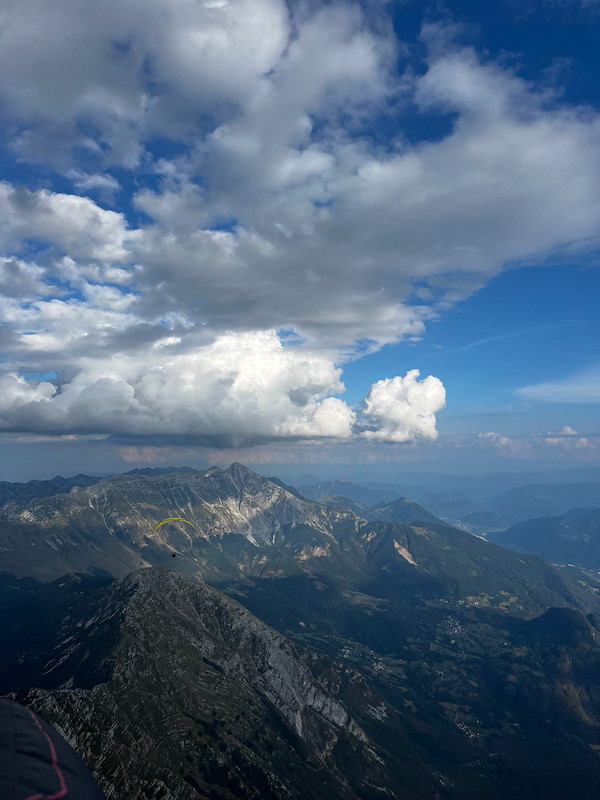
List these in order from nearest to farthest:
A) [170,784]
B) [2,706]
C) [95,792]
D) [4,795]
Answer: [4,795], [95,792], [2,706], [170,784]

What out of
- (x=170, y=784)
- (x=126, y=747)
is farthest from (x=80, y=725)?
(x=170, y=784)

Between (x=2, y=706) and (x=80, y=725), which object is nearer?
(x=2, y=706)

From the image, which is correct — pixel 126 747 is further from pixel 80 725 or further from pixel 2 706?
pixel 2 706

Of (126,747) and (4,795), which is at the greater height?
(4,795)

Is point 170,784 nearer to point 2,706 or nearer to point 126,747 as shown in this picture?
point 126,747

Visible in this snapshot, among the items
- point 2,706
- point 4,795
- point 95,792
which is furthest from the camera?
point 2,706

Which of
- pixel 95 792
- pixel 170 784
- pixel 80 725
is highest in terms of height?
pixel 95 792

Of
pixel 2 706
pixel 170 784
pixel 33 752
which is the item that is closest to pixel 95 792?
pixel 33 752
